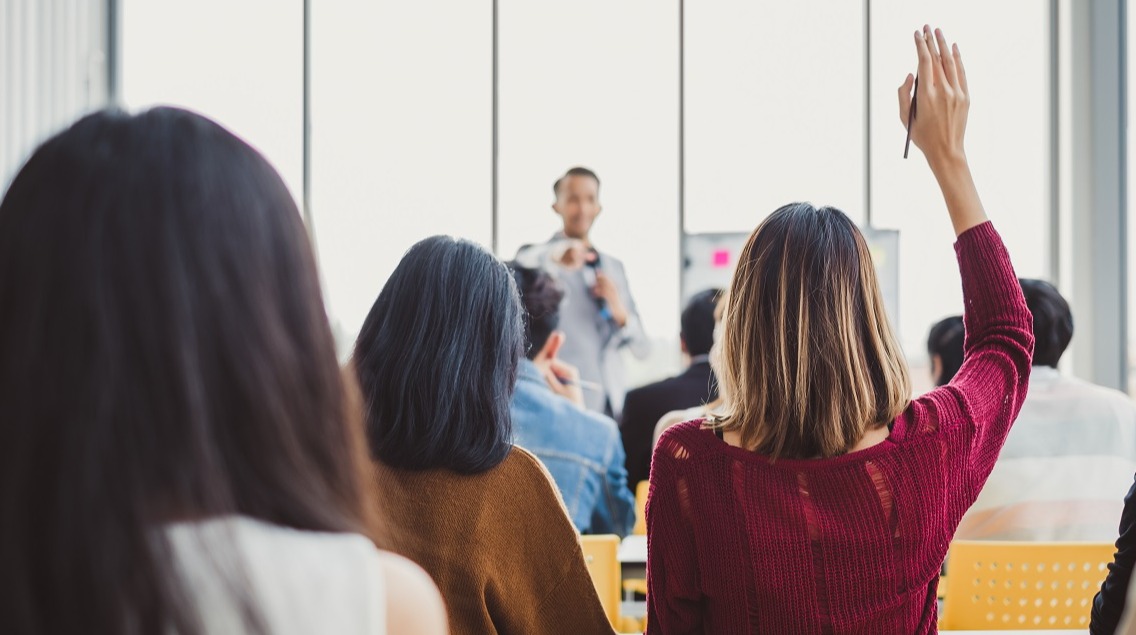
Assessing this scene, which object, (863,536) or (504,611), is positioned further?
(504,611)

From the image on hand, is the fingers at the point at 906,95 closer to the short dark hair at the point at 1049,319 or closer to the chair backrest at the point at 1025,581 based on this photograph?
the chair backrest at the point at 1025,581

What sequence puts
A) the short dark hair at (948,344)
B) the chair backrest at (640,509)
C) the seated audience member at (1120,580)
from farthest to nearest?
1. the chair backrest at (640,509)
2. the short dark hair at (948,344)
3. the seated audience member at (1120,580)

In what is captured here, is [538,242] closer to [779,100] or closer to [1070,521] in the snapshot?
[779,100]

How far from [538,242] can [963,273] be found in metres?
4.81

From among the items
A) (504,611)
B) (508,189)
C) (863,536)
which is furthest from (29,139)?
(863,536)

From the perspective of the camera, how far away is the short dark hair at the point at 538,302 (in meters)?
3.29

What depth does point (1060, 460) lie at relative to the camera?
2998mm

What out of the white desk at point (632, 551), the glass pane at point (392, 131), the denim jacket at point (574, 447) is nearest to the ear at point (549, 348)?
the denim jacket at point (574, 447)

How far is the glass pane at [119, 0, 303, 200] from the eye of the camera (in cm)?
615

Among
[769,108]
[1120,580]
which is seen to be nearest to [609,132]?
[769,108]

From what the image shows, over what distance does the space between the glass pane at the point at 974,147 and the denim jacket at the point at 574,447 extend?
3.61 m

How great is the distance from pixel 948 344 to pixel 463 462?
2.51 metres

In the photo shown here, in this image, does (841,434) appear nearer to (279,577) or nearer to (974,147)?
(279,577)

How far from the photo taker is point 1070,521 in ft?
9.73
